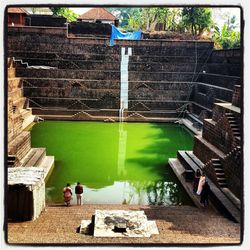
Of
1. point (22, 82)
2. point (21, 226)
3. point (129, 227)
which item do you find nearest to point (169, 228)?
point (129, 227)

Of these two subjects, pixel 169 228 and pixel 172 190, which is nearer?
pixel 169 228

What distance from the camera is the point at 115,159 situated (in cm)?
1270

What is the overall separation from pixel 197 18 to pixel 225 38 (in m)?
2.40

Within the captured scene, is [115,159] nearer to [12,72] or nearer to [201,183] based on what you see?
[201,183]

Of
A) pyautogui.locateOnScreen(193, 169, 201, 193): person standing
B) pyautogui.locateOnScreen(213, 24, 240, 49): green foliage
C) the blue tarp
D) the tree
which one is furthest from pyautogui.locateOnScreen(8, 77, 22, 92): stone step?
pyautogui.locateOnScreen(213, 24, 240, 49): green foliage

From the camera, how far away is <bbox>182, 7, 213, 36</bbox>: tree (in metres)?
27.1

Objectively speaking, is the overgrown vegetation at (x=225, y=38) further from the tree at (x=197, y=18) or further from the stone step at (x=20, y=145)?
the stone step at (x=20, y=145)

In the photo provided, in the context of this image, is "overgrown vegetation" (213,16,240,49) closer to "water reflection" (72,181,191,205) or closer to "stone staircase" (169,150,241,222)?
"stone staircase" (169,150,241,222)

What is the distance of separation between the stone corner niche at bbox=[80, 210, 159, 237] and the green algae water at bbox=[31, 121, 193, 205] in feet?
9.19

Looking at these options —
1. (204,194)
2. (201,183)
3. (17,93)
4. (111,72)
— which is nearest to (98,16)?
(111,72)

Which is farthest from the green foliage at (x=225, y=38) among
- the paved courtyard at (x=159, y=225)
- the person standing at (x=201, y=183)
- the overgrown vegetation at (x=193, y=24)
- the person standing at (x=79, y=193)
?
the paved courtyard at (x=159, y=225)

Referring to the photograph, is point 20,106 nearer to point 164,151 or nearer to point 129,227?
point 164,151

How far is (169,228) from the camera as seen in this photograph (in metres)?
6.48

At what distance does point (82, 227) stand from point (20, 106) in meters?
13.4
